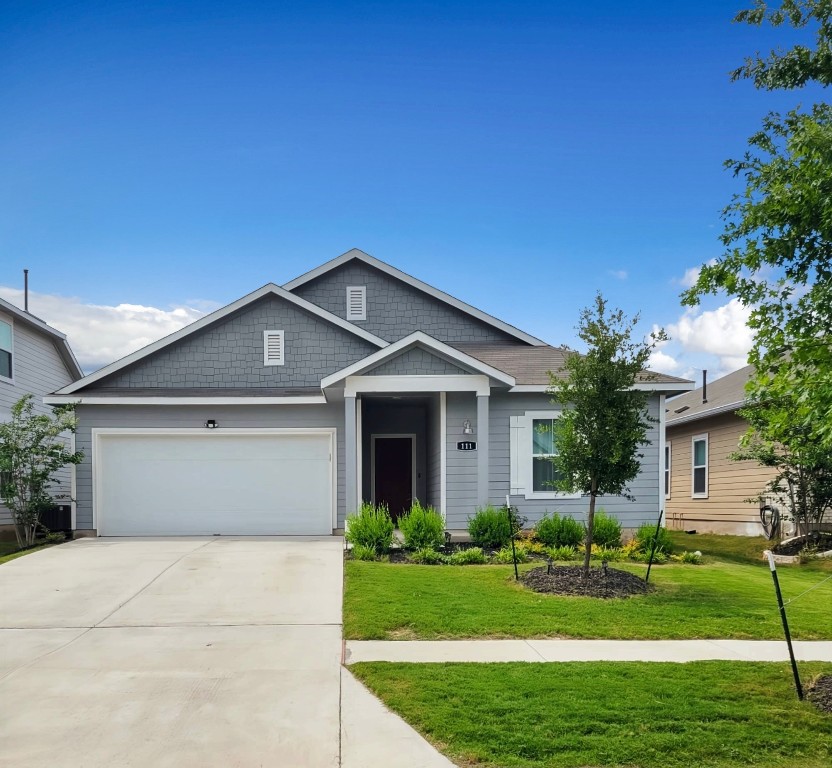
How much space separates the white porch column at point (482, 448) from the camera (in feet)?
47.3

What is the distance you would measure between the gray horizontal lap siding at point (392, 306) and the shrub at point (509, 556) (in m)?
6.99

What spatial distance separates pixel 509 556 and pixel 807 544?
652cm

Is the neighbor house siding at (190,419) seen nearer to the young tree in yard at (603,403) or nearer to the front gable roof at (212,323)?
the front gable roof at (212,323)

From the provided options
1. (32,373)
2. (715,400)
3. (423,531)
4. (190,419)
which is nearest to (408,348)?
(423,531)

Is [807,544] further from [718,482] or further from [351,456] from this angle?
[351,456]

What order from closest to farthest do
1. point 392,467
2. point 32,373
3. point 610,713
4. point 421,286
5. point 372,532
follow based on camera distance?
point 610,713
point 372,532
point 421,286
point 392,467
point 32,373

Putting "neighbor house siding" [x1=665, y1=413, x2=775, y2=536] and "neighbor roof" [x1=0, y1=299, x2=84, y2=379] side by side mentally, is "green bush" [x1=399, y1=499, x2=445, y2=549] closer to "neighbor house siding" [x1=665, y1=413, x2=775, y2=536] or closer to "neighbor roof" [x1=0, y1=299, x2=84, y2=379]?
"neighbor house siding" [x1=665, y1=413, x2=775, y2=536]

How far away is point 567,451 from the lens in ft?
35.8

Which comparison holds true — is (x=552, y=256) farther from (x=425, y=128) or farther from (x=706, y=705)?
(x=706, y=705)

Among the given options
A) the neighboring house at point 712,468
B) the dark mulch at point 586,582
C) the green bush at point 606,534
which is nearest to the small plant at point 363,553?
A: the dark mulch at point 586,582

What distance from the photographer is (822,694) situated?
614cm

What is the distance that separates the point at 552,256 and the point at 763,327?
51.6 ft

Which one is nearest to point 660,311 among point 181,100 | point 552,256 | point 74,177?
point 552,256

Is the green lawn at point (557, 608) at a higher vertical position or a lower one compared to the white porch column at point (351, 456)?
lower
